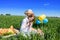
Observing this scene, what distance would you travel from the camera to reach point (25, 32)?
796cm

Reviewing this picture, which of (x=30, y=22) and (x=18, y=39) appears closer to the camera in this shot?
(x=18, y=39)

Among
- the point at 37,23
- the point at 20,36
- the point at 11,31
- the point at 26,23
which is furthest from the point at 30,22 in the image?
the point at 37,23

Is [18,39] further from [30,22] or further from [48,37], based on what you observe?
[30,22]

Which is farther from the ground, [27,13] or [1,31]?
[27,13]

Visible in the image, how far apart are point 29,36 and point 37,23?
460 centimetres

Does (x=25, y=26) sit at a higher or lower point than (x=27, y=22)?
lower

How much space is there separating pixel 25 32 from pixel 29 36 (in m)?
0.86

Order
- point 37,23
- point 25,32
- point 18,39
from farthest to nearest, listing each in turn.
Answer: point 37,23
point 25,32
point 18,39

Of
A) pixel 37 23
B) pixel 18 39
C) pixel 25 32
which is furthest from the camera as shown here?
pixel 37 23

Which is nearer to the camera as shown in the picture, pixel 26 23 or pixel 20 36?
pixel 20 36

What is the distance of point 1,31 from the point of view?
328 inches

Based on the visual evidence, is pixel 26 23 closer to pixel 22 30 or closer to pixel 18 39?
pixel 22 30

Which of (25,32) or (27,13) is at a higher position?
(27,13)

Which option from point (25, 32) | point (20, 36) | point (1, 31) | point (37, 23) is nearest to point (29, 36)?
point (20, 36)
